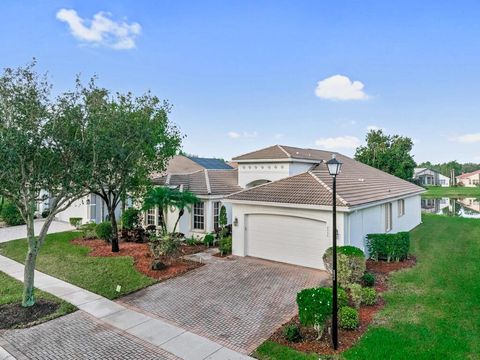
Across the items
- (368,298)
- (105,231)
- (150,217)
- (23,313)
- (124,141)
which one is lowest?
(23,313)

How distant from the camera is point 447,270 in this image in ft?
41.5

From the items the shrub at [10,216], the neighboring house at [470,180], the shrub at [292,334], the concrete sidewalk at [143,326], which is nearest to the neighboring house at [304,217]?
the shrub at [292,334]

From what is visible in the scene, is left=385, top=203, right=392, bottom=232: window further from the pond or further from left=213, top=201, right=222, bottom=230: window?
the pond

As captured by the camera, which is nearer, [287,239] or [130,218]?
[287,239]

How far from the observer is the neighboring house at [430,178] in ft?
264

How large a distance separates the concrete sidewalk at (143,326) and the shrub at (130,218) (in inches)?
320

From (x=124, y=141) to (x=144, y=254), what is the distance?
5.89 meters

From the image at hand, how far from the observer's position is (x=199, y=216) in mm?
18641

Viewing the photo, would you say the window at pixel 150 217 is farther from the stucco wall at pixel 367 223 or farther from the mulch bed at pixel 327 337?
the mulch bed at pixel 327 337

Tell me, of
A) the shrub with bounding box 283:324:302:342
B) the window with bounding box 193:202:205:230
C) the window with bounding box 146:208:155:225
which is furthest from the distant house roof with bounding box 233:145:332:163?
the shrub with bounding box 283:324:302:342

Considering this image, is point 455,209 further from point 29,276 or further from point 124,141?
point 29,276

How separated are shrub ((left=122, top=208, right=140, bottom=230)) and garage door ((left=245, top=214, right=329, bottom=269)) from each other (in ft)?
28.6

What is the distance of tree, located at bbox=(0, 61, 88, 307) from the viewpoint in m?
8.53

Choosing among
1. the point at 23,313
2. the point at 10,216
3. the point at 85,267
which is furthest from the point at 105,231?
the point at 10,216
